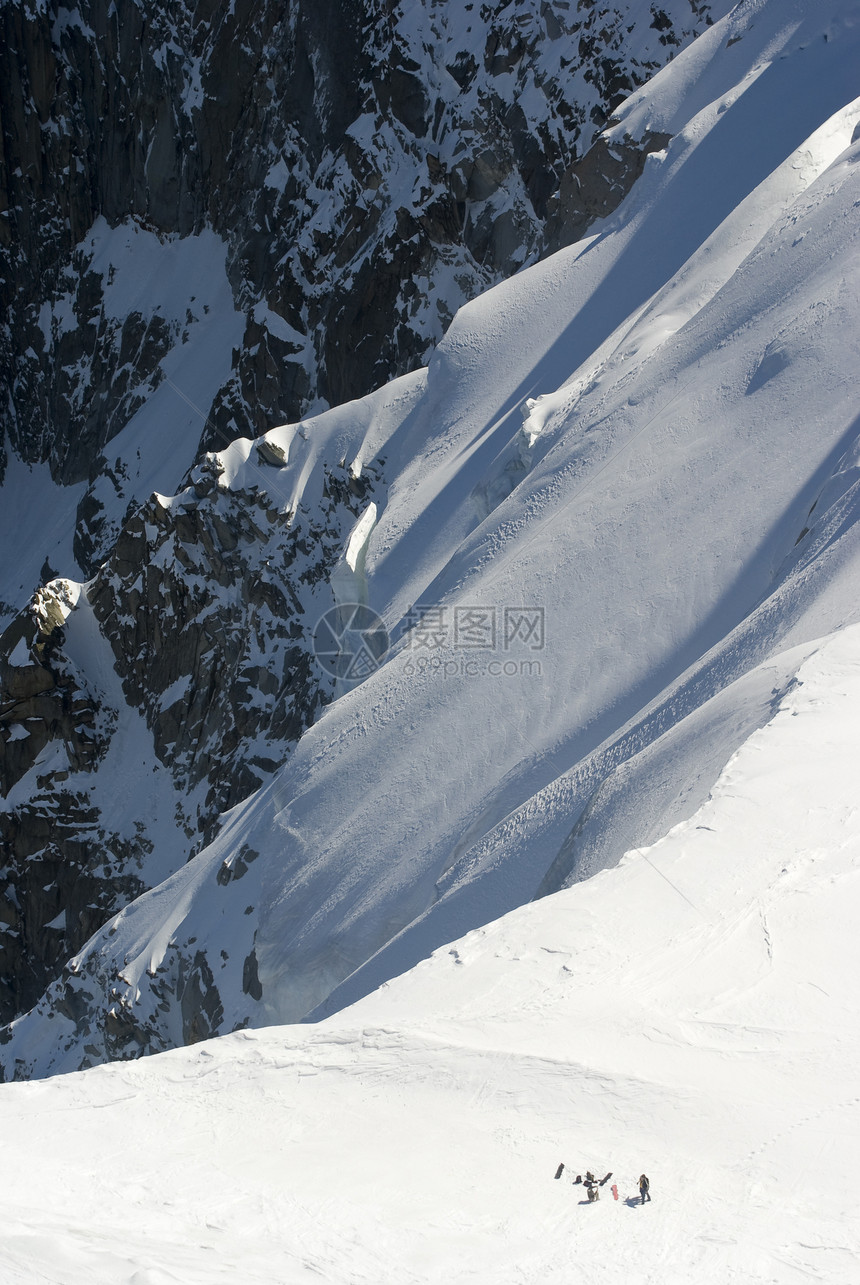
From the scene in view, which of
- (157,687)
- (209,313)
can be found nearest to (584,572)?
(157,687)

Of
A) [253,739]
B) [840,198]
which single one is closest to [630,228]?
[840,198]

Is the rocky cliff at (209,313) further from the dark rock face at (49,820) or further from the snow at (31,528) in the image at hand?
the snow at (31,528)

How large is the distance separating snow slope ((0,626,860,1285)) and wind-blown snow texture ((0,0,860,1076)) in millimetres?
1791

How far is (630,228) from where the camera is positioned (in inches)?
987

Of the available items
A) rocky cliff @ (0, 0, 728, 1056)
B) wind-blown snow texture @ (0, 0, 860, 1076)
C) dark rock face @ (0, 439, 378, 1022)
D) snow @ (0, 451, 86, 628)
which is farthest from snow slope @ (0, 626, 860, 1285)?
snow @ (0, 451, 86, 628)

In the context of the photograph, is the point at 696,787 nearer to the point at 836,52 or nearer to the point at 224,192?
the point at 836,52

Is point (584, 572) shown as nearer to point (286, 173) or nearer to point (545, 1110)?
point (545, 1110)

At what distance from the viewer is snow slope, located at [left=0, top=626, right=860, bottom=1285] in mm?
5035

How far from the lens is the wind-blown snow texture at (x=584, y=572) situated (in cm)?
1244

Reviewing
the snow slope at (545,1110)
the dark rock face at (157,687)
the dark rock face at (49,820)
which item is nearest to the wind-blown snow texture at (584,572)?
the snow slope at (545,1110)

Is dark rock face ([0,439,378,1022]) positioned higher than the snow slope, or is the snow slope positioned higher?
dark rock face ([0,439,378,1022])

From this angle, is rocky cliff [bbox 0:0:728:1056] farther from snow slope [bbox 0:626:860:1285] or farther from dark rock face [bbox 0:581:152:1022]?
snow slope [bbox 0:626:860:1285]

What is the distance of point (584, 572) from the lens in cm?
1625

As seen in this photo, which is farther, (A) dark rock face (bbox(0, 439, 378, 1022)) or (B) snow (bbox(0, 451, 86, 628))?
(B) snow (bbox(0, 451, 86, 628))
